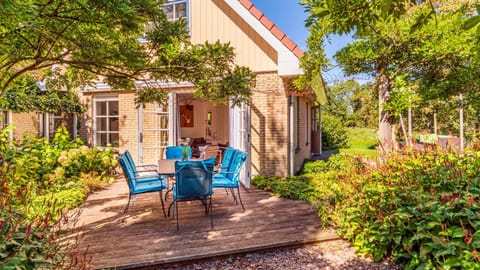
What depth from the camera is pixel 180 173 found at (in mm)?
3865

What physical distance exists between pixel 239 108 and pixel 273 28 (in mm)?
2064

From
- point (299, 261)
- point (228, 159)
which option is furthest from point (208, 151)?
point (299, 261)

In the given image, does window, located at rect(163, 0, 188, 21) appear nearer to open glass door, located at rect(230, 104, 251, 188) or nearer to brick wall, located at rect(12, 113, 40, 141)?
open glass door, located at rect(230, 104, 251, 188)

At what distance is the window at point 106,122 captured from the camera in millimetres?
8617

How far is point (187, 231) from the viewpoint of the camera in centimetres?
380

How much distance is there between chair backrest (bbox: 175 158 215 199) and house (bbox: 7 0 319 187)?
7.84 ft

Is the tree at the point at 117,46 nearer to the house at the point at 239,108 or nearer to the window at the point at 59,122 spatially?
the house at the point at 239,108

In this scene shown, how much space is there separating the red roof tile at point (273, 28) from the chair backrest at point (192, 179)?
3864 millimetres

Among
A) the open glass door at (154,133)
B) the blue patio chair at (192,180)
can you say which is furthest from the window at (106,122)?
the blue patio chair at (192,180)

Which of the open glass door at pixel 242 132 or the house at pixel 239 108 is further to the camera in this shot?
the house at pixel 239 108

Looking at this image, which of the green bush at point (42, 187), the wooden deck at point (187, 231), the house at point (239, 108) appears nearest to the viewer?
the green bush at point (42, 187)

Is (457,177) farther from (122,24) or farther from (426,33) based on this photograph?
(122,24)

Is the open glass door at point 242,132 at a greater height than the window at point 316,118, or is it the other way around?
the window at point 316,118

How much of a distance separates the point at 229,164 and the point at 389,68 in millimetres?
3669
